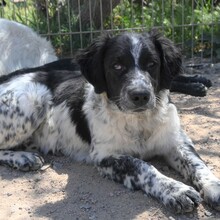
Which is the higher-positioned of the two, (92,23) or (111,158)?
(92,23)

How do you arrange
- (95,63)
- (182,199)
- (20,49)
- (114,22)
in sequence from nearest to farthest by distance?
1. (182,199)
2. (95,63)
3. (20,49)
4. (114,22)

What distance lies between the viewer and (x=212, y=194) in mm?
3613

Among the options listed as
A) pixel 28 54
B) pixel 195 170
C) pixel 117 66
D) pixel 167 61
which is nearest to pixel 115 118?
pixel 117 66

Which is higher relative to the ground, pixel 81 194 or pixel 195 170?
pixel 195 170

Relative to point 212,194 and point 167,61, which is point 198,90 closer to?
point 167,61

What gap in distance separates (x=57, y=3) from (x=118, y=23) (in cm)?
97

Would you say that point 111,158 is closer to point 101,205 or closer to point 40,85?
point 101,205

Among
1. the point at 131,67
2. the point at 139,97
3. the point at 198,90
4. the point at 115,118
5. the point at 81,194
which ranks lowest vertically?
the point at 81,194

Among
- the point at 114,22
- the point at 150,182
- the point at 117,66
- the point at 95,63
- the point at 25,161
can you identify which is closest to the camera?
the point at 150,182

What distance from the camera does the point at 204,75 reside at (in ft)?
22.2

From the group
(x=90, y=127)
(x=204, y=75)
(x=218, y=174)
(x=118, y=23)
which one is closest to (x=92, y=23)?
(x=118, y=23)

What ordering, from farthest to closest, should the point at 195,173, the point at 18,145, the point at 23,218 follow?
the point at 18,145 < the point at 195,173 < the point at 23,218

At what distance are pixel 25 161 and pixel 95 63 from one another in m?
1.04

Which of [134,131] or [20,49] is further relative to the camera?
[20,49]
